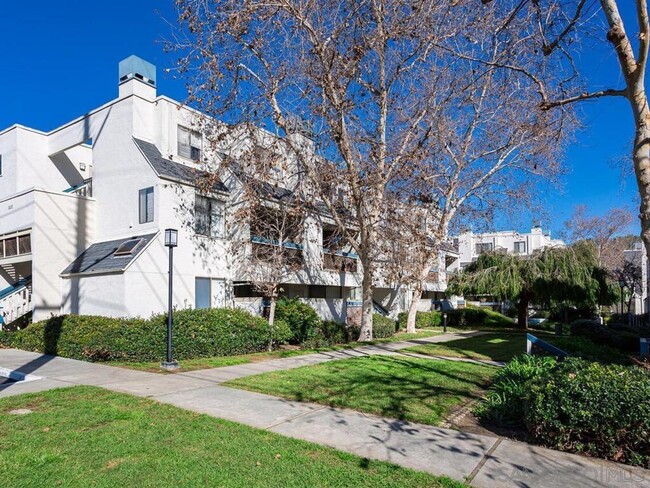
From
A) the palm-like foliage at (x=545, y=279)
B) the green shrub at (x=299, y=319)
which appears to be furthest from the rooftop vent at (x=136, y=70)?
the palm-like foliage at (x=545, y=279)

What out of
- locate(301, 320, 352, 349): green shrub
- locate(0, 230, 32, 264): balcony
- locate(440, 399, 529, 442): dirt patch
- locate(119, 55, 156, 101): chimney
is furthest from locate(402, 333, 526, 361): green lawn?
locate(0, 230, 32, 264): balcony

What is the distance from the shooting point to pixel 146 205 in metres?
16.0

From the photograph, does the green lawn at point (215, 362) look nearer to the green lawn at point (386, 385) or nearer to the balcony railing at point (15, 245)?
the green lawn at point (386, 385)

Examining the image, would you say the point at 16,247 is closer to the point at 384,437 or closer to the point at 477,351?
the point at 384,437

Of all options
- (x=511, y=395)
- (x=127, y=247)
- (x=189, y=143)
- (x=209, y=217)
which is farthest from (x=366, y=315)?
(x=511, y=395)

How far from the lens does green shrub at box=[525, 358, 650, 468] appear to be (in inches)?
192

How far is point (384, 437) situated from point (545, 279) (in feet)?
76.4

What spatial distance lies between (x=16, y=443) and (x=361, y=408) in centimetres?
446

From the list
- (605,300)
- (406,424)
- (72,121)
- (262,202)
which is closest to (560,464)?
(406,424)

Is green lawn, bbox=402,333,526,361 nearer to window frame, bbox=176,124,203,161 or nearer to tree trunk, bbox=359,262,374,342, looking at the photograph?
tree trunk, bbox=359,262,374,342

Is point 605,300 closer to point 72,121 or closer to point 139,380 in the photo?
point 139,380

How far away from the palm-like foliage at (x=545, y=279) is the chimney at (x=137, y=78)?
66.4 feet

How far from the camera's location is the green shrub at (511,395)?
642 cm

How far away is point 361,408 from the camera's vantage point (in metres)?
6.95
